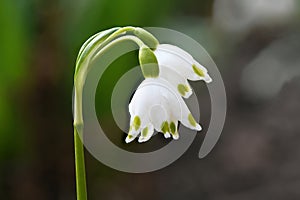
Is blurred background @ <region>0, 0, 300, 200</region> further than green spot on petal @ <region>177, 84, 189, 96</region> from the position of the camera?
Yes

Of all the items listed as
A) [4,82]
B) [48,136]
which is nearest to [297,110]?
[48,136]

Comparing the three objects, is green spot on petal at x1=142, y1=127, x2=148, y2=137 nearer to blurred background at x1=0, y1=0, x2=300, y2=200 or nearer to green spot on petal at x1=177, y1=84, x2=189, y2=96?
green spot on petal at x1=177, y1=84, x2=189, y2=96

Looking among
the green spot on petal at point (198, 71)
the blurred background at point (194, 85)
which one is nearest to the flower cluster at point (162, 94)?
the green spot on petal at point (198, 71)

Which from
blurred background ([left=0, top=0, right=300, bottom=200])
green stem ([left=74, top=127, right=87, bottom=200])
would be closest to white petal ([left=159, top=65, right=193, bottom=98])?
green stem ([left=74, top=127, right=87, bottom=200])

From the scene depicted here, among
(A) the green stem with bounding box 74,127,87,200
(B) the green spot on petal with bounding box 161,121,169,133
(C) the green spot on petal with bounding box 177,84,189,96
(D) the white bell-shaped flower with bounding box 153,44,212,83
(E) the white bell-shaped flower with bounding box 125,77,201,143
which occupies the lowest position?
(A) the green stem with bounding box 74,127,87,200

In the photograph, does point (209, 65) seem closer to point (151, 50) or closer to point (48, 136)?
point (48, 136)

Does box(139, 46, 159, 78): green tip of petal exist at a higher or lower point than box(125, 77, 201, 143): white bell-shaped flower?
higher
